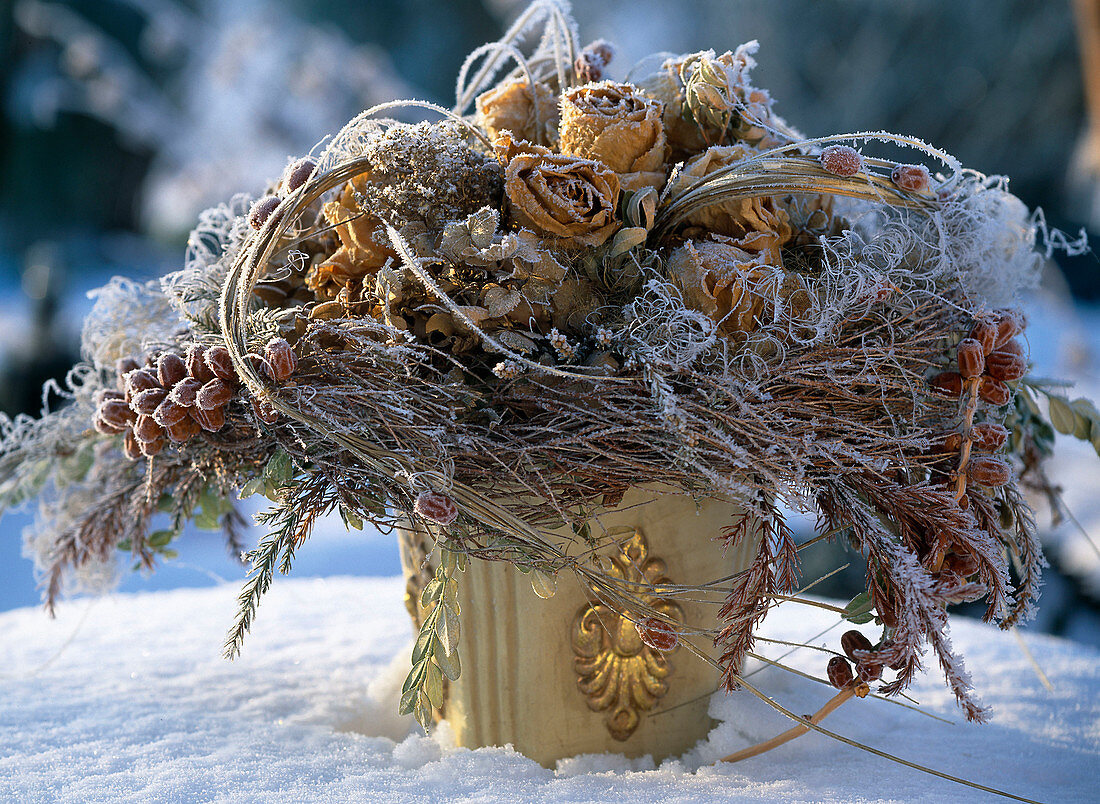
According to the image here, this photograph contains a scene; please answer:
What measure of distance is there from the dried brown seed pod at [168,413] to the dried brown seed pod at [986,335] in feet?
1.69

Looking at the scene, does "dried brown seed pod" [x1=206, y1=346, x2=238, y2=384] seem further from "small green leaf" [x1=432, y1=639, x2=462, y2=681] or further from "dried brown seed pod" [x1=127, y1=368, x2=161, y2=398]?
"small green leaf" [x1=432, y1=639, x2=462, y2=681]

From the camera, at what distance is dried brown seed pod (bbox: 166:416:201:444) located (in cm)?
56

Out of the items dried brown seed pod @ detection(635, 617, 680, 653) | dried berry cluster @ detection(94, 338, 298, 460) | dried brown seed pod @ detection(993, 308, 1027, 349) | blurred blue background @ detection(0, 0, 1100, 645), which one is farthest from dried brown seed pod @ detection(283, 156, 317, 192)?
blurred blue background @ detection(0, 0, 1100, 645)

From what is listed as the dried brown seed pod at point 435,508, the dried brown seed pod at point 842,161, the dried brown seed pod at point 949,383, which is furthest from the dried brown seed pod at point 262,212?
the dried brown seed pod at point 949,383

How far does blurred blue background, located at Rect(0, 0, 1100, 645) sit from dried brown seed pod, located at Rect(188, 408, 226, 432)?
192cm

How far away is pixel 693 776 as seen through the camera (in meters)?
0.60

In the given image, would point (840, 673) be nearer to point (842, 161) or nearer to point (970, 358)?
point (970, 358)

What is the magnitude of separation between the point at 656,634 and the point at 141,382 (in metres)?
0.37

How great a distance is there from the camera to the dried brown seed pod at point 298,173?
581 mm

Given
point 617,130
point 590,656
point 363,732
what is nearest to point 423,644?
point 590,656

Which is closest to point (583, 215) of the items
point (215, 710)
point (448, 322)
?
point (448, 322)

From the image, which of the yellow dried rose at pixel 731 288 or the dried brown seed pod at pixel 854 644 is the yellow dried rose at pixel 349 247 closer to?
the yellow dried rose at pixel 731 288

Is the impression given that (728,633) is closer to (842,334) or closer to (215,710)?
(842,334)

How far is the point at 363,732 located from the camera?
0.74 meters
